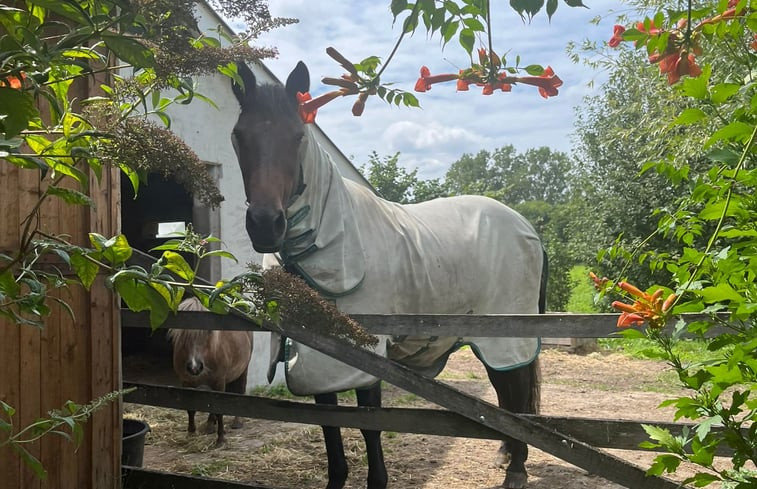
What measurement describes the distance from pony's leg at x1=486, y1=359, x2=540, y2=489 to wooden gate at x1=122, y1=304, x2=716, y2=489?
3.59 ft

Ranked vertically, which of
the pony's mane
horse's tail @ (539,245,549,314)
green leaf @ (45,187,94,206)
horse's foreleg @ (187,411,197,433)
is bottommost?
horse's foreleg @ (187,411,197,433)

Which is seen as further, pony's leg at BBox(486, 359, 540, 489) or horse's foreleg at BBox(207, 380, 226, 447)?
horse's foreleg at BBox(207, 380, 226, 447)

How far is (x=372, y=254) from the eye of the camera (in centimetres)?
287

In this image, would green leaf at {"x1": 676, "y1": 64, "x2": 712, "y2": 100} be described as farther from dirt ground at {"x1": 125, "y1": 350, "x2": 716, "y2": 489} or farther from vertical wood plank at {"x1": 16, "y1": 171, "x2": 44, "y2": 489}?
vertical wood plank at {"x1": 16, "y1": 171, "x2": 44, "y2": 489}

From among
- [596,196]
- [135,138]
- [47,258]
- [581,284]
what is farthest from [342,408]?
[581,284]

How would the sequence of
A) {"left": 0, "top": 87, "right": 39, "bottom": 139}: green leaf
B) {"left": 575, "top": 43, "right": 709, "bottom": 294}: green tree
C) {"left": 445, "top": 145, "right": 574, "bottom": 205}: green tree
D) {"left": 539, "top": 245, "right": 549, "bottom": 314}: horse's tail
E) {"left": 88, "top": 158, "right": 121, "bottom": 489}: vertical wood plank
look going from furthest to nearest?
{"left": 445, "top": 145, "right": 574, "bottom": 205}: green tree < {"left": 575, "top": 43, "right": 709, "bottom": 294}: green tree < {"left": 539, "top": 245, "right": 549, "bottom": 314}: horse's tail < {"left": 88, "top": 158, "right": 121, "bottom": 489}: vertical wood plank < {"left": 0, "top": 87, "right": 39, "bottom": 139}: green leaf

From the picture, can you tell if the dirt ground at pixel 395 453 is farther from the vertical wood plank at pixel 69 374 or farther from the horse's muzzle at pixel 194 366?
the vertical wood plank at pixel 69 374

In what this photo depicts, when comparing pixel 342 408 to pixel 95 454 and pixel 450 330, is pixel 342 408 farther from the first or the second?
pixel 95 454

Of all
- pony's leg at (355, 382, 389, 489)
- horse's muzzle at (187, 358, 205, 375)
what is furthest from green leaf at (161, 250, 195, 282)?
horse's muzzle at (187, 358, 205, 375)

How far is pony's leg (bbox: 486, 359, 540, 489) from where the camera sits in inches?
134

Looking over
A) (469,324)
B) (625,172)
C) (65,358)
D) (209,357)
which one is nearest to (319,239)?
(469,324)

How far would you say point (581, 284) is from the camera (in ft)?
64.3

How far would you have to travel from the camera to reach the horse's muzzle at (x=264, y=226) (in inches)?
91.4

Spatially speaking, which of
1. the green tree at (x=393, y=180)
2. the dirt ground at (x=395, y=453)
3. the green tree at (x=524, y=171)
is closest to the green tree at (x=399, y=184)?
the green tree at (x=393, y=180)
